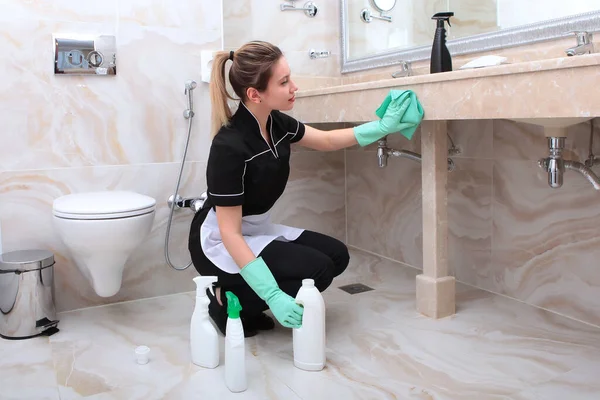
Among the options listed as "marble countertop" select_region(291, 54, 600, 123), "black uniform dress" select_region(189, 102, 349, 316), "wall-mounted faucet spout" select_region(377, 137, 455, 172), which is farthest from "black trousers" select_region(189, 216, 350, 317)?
"wall-mounted faucet spout" select_region(377, 137, 455, 172)

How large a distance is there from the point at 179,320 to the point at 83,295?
45 centimetres

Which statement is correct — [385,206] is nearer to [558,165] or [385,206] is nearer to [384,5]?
[384,5]

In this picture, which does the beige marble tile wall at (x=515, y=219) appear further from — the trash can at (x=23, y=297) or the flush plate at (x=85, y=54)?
the trash can at (x=23, y=297)

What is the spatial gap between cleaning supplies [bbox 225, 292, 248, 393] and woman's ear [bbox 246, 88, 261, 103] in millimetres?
613

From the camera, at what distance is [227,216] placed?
174cm

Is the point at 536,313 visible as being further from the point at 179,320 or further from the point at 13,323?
the point at 13,323

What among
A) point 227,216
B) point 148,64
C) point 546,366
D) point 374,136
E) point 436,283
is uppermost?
point 148,64

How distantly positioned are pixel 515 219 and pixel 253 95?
1105mm

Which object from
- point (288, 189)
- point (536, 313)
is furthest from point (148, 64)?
point (536, 313)

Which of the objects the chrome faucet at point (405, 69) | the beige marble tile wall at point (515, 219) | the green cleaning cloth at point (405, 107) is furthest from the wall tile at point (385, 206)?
the green cleaning cloth at point (405, 107)

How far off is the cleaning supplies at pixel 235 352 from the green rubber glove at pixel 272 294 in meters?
0.12

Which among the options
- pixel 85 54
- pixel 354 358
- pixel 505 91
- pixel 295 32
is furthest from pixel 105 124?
pixel 505 91

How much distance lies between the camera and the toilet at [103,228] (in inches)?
74.8

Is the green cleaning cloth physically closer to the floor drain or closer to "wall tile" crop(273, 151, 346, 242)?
the floor drain
